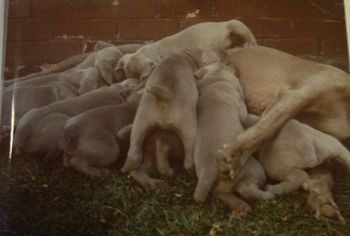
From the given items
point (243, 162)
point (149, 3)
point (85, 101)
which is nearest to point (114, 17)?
point (149, 3)

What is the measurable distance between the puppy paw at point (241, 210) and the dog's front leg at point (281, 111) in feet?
0.27

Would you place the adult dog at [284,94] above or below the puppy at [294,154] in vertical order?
above

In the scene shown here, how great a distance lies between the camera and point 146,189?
5.33 feet

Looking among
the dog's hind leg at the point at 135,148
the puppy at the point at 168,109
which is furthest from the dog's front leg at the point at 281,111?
the dog's hind leg at the point at 135,148

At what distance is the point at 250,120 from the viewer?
1649 millimetres

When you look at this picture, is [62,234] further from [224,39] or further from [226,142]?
[224,39]

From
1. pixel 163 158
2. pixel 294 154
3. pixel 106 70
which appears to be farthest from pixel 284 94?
pixel 106 70

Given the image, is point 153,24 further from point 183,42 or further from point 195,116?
point 195,116

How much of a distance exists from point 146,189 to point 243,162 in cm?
29

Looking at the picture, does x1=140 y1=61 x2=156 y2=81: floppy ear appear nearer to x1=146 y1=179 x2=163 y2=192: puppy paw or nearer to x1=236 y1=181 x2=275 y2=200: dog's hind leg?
x1=146 y1=179 x2=163 y2=192: puppy paw

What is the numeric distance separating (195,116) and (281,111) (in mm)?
251

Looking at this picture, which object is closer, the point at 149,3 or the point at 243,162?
the point at 243,162

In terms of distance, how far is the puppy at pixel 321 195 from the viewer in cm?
155

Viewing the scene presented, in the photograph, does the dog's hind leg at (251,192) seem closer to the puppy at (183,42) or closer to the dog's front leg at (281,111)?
the dog's front leg at (281,111)
